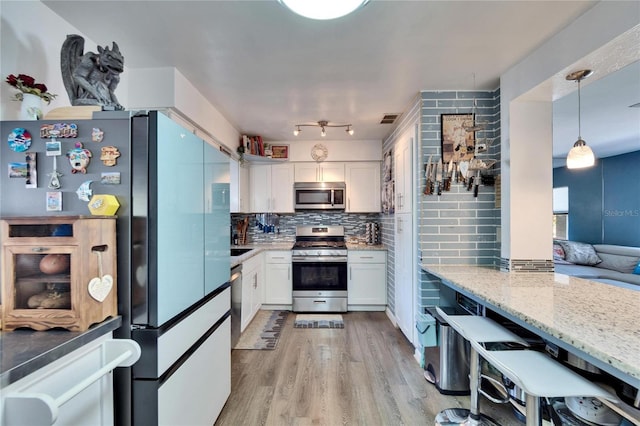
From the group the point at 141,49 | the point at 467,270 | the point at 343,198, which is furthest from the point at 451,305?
the point at 141,49

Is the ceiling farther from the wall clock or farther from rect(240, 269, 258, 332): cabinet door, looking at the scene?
rect(240, 269, 258, 332): cabinet door

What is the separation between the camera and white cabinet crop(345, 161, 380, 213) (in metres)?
4.15

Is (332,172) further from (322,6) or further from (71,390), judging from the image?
(71,390)

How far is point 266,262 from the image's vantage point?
3932 millimetres

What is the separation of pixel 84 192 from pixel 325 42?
5.04ft

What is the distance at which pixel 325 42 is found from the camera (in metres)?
1.76

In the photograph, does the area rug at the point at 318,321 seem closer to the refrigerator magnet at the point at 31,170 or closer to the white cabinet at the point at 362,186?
the white cabinet at the point at 362,186

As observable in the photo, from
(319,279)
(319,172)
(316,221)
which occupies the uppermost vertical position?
(319,172)

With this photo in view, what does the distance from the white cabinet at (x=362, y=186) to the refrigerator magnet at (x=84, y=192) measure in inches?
130

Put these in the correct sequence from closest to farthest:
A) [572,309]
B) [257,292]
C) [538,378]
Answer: [538,378] → [572,309] → [257,292]

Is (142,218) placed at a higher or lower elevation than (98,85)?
lower

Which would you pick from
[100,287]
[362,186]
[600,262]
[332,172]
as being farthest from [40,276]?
[600,262]

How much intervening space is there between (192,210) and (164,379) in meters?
0.78

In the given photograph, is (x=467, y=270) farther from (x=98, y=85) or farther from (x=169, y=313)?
(x=98, y=85)
